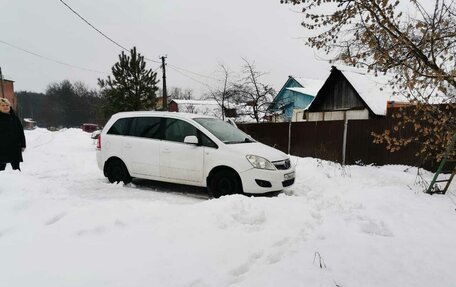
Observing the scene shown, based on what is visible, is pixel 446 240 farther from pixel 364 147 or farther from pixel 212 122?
pixel 364 147

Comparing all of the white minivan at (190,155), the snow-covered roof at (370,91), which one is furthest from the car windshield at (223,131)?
the snow-covered roof at (370,91)

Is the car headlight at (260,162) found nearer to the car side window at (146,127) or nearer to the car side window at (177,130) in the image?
the car side window at (177,130)

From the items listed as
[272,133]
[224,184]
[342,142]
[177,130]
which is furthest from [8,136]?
[272,133]

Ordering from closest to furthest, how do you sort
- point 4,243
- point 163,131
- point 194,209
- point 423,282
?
point 423,282 < point 4,243 < point 194,209 < point 163,131

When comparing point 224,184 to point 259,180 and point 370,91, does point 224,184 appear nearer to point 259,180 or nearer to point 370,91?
point 259,180

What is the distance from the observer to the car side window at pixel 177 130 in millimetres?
6867

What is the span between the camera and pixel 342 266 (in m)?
3.07

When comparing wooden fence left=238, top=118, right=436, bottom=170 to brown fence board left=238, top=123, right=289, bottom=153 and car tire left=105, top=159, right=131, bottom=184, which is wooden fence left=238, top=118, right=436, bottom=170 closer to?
brown fence board left=238, top=123, right=289, bottom=153

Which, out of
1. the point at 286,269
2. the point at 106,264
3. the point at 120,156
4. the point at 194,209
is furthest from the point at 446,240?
the point at 120,156

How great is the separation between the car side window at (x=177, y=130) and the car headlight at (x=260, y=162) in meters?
1.30

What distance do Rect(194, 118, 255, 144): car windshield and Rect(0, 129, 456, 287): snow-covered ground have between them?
7.56 ft

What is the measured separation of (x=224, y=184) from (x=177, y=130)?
60.5 inches

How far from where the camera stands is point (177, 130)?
7004 mm

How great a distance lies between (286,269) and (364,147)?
8982 millimetres
